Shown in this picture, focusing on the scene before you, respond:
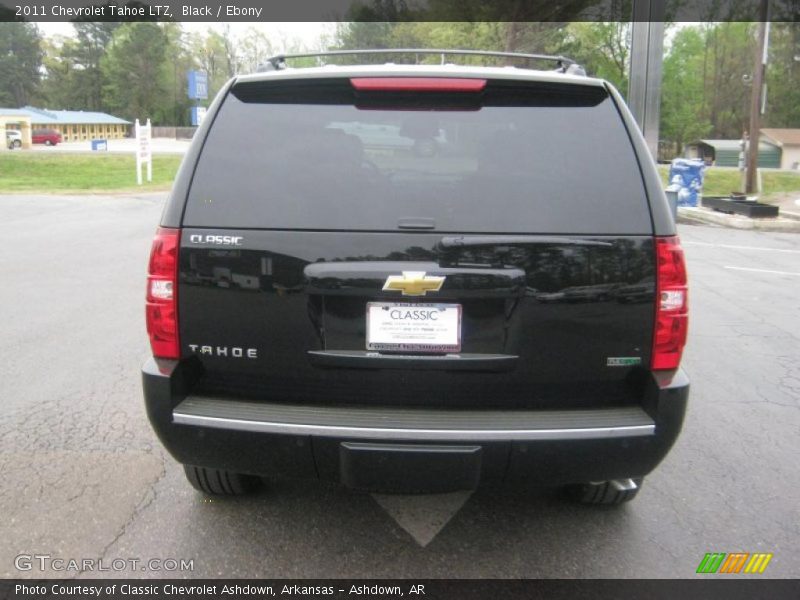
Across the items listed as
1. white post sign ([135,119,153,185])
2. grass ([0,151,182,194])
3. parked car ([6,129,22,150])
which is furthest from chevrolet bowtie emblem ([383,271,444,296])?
parked car ([6,129,22,150])

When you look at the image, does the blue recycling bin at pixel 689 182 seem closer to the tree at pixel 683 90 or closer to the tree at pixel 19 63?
the tree at pixel 683 90

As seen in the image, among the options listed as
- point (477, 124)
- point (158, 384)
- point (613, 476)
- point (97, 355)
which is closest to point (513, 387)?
point (613, 476)

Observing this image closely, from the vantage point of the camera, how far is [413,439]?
236cm

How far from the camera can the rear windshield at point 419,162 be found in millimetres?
2432

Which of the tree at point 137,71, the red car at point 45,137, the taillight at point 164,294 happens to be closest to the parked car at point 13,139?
the red car at point 45,137

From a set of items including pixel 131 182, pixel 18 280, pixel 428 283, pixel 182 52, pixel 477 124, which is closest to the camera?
pixel 428 283

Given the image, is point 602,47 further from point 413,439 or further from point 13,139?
point 413,439

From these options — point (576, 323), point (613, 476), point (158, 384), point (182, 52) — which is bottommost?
point (613, 476)

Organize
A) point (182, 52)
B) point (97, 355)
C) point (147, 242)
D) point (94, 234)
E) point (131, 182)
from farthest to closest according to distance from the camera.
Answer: point (182, 52) → point (131, 182) → point (94, 234) → point (147, 242) → point (97, 355)

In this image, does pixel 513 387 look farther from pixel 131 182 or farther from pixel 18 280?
pixel 131 182

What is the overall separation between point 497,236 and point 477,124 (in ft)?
1.63

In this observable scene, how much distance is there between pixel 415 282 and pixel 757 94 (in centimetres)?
2684

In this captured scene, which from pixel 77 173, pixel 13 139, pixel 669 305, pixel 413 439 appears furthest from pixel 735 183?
pixel 13 139

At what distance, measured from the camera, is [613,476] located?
2512mm
